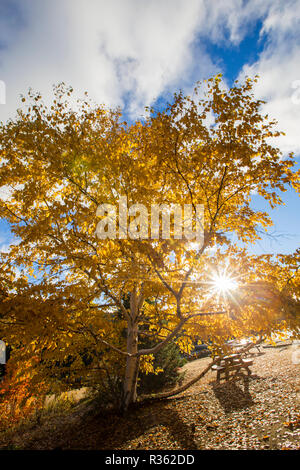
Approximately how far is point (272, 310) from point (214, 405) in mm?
4254

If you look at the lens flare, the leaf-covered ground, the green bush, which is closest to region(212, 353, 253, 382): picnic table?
the leaf-covered ground

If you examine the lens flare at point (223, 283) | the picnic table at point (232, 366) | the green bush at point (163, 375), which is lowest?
the green bush at point (163, 375)

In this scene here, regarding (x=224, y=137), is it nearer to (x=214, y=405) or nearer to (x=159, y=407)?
(x=214, y=405)

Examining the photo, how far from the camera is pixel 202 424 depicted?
548cm

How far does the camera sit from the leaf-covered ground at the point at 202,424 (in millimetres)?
4449

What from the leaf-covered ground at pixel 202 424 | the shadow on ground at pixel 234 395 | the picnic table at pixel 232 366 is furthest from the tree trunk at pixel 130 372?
the picnic table at pixel 232 366

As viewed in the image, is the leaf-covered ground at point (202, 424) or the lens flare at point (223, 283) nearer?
the leaf-covered ground at point (202, 424)

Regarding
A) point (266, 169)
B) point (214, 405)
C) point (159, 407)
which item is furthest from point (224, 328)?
point (266, 169)

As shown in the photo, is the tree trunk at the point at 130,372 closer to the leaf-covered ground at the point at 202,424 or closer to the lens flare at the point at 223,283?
the leaf-covered ground at the point at 202,424

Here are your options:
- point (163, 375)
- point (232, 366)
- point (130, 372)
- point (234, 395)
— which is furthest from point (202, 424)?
point (163, 375)

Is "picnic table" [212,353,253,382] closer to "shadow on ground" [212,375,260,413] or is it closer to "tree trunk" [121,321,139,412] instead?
"shadow on ground" [212,375,260,413]

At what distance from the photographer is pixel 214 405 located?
6.61 meters

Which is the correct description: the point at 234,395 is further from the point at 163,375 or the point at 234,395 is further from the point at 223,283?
the point at 163,375

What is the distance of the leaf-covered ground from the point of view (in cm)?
445
